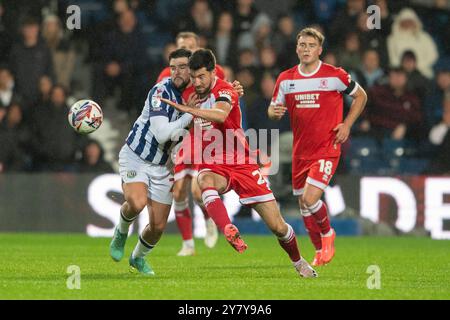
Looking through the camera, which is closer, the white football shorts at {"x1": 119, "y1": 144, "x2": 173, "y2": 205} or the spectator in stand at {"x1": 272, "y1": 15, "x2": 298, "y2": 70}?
the white football shorts at {"x1": 119, "y1": 144, "x2": 173, "y2": 205}

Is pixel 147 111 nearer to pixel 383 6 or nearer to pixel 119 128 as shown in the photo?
pixel 119 128

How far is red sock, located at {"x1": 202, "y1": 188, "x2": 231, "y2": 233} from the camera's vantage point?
31.7 ft

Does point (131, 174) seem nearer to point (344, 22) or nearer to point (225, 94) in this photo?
point (225, 94)

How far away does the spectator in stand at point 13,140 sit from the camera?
56.2 feet

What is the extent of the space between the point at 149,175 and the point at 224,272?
3.94 feet

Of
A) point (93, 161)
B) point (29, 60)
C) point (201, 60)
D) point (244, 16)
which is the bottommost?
point (93, 161)

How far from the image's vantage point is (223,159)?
33.4 feet

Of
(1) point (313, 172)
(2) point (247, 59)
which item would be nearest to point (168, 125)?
(1) point (313, 172)

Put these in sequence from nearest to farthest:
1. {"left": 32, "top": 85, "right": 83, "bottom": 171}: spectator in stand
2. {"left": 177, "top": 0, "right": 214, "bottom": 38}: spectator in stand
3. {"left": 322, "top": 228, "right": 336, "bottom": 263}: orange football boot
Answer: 1. {"left": 322, "top": 228, "right": 336, "bottom": 263}: orange football boot
2. {"left": 32, "top": 85, "right": 83, "bottom": 171}: spectator in stand
3. {"left": 177, "top": 0, "right": 214, "bottom": 38}: spectator in stand

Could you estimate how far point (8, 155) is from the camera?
17.2m

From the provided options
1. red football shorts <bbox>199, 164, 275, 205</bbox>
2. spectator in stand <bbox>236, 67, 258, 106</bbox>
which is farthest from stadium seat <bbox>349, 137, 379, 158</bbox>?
red football shorts <bbox>199, 164, 275, 205</bbox>

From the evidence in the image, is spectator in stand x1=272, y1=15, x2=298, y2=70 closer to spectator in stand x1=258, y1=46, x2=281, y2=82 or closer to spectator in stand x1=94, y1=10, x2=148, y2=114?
spectator in stand x1=258, y1=46, x2=281, y2=82

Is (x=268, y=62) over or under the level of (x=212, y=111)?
under

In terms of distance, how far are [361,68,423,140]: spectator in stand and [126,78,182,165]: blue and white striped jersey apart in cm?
763
